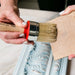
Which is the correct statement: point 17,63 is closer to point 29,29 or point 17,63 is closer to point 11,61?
point 11,61

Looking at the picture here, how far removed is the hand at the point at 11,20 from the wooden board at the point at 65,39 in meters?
0.14

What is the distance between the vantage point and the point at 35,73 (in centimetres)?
66

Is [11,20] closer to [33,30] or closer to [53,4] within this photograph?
[33,30]

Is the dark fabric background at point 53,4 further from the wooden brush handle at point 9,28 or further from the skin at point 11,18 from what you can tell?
the wooden brush handle at point 9,28

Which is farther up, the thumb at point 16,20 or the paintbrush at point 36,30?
the thumb at point 16,20

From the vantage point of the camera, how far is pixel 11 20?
57 cm

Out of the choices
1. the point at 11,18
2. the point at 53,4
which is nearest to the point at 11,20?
the point at 11,18

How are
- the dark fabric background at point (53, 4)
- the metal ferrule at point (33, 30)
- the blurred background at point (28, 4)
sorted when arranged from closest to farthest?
the metal ferrule at point (33, 30), the dark fabric background at point (53, 4), the blurred background at point (28, 4)

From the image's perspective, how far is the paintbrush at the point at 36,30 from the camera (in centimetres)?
48

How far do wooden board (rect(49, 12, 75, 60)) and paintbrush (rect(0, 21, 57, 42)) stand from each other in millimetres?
66

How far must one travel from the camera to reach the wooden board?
570 millimetres

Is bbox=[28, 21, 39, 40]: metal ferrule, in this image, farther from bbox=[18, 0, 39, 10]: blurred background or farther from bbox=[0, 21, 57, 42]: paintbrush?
bbox=[18, 0, 39, 10]: blurred background

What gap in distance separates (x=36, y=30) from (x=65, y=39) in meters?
0.15

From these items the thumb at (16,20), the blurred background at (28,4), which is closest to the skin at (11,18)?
the thumb at (16,20)
